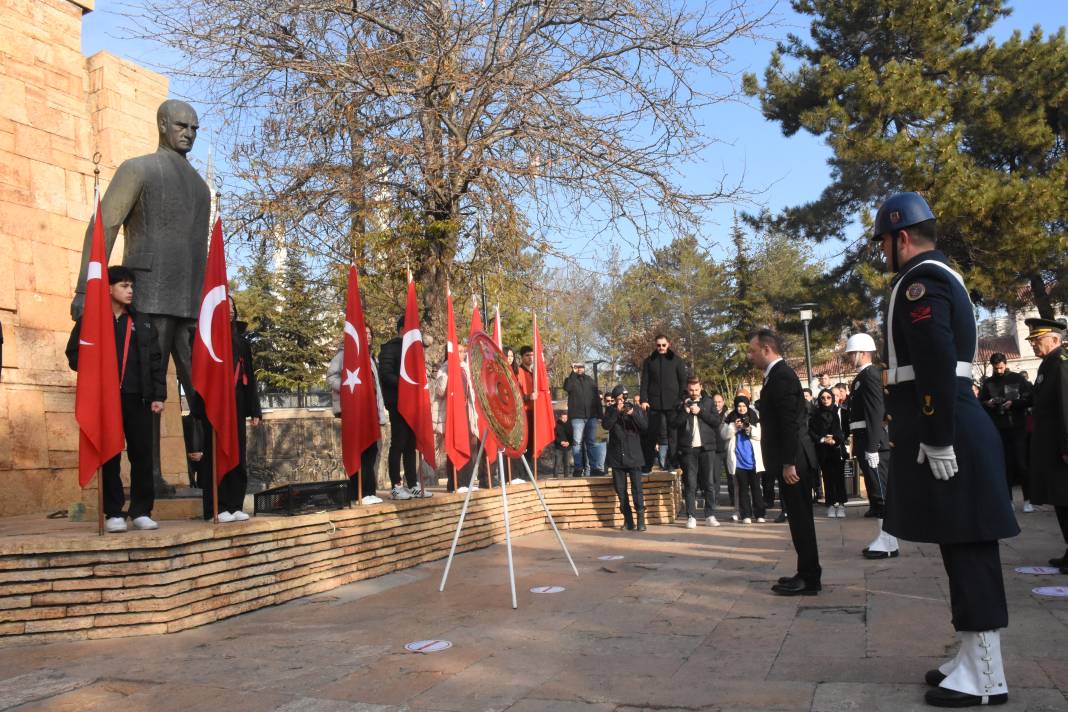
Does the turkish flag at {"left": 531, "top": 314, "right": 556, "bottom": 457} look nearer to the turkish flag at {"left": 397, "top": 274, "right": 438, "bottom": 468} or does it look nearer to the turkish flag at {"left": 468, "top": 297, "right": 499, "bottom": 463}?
the turkish flag at {"left": 468, "top": 297, "right": 499, "bottom": 463}

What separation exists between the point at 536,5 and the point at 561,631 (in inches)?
Result: 398

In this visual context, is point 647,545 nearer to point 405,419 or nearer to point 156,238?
point 405,419

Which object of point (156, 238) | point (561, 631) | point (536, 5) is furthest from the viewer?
point (536, 5)

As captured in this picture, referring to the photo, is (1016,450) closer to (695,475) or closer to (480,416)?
(695,475)

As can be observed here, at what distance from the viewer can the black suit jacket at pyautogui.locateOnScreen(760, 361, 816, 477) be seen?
→ 6.64 meters

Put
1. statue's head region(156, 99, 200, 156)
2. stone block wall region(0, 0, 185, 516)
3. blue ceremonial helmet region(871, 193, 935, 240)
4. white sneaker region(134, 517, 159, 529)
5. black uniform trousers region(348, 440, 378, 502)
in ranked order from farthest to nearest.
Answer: stone block wall region(0, 0, 185, 516)
black uniform trousers region(348, 440, 378, 502)
statue's head region(156, 99, 200, 156)
white sneaker region(134, 517, 159, 529)
blue ceremonial helmet region(871, 193, 935, 240)

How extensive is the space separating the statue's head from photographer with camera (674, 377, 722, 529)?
7054 mm

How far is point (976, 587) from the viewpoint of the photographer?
387cm

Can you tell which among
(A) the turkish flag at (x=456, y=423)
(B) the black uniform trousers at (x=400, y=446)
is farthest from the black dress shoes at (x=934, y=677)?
(A) the turkish flag at (x=456, y=423)

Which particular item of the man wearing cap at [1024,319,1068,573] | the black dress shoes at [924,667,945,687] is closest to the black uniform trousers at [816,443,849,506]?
the man wearing cap at [1024,319,1068,573]

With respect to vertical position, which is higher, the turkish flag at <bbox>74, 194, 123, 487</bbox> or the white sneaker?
the turkish flag at <bbox>74, 194, 123, 487</bbox>

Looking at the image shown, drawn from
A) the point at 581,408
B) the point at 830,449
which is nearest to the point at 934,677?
the point at 830,449

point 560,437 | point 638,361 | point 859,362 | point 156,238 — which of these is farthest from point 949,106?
point 638,361

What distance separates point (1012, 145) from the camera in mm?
24297
